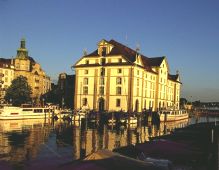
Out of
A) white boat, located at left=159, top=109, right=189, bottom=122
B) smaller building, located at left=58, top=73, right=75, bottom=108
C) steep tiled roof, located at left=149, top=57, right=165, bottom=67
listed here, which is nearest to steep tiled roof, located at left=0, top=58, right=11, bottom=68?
smaller building, located at left=58, top=73, right=75, bottom=108

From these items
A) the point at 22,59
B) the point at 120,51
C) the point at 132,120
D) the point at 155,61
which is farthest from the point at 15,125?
the point at 22,59

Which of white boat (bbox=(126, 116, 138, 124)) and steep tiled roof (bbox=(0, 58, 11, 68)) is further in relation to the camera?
steep tiled roof (bbox=(0, 58, 11, 68))

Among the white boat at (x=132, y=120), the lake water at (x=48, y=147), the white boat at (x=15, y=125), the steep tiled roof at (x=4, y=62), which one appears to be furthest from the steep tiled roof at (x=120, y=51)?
the steep tiled roof at (x=4, y=62)

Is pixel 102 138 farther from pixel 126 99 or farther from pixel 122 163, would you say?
pixel 126 99

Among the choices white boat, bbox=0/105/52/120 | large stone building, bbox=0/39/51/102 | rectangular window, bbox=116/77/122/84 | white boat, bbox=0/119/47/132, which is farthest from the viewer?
large stone building, bbox=0/39/51/102

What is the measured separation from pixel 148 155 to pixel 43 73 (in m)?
155

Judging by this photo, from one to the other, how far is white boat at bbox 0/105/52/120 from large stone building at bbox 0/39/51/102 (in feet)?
157

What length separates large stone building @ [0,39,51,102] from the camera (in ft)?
519

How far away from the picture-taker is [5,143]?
50.4 metres

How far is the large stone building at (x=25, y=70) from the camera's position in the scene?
158m

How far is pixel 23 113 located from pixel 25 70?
215 ft

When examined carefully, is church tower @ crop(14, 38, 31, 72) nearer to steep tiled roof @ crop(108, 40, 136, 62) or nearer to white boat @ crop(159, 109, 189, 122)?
steep tiled roof @ crop(108, 40, 136, 62)

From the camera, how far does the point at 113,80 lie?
4168 inches

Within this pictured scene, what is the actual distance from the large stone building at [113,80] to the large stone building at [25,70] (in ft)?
169
